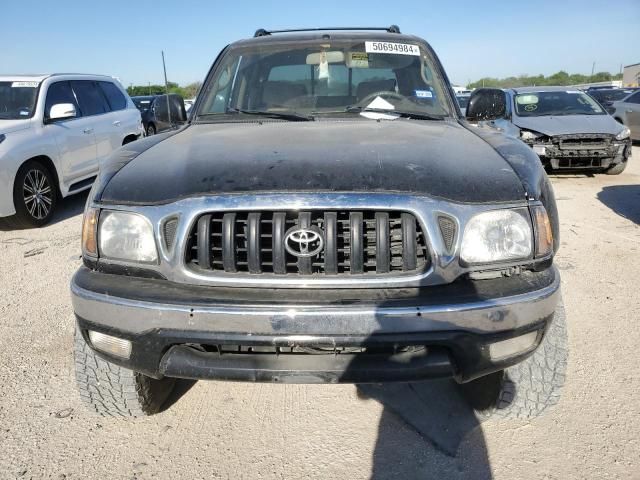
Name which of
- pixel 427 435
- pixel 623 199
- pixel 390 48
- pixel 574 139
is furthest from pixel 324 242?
pixel 574 139

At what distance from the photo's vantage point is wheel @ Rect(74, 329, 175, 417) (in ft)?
7.70

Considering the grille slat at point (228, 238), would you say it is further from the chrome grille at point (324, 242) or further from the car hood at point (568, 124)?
the car hood at point (568, 124)

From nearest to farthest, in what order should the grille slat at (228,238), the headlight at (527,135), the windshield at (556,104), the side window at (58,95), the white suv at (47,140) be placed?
the grille slat at (228,238)
the white suv at (47,140)
the side window at (58,95)
the headlight at (527,135)
the windshield at (556,104)

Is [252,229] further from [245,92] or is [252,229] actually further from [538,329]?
[245,92]

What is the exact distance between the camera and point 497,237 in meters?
1.93

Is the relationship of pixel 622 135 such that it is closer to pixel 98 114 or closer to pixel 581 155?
pixel 581 155

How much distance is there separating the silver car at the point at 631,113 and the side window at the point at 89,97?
38.2 ft

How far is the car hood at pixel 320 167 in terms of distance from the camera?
1.90 metres

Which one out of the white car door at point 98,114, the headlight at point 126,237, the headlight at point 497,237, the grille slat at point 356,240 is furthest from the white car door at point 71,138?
the headlight at point 497,237

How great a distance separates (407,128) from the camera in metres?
2.70

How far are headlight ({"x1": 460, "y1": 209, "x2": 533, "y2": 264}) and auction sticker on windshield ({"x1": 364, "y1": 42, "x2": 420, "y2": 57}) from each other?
5.88 ft

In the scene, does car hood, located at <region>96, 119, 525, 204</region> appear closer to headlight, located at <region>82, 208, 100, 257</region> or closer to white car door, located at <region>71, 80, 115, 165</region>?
headlight, located at <region>82, 208, 100, 257</region>

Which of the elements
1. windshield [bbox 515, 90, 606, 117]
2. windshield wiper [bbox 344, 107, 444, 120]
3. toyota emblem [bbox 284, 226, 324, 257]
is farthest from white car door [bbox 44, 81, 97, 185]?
windshield [bbox 515, 90, 606, 117]

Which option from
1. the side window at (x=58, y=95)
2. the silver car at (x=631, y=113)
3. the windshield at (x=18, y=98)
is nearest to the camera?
the windshield at (x=18, y=98)
